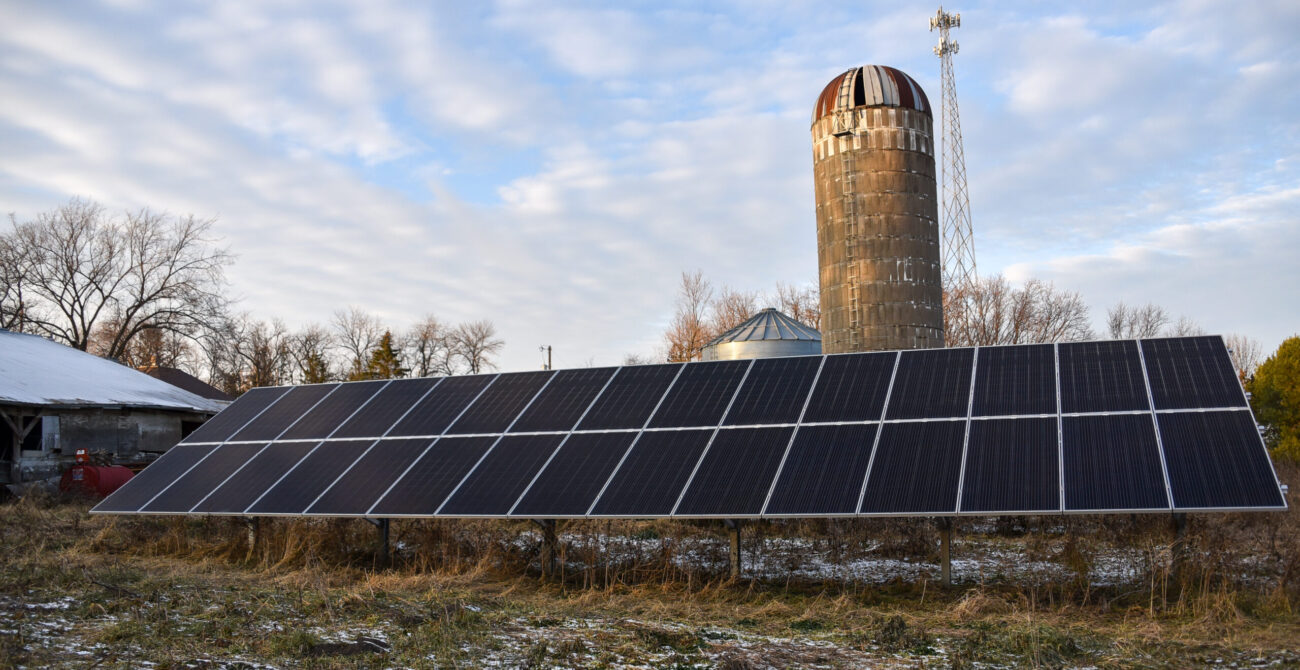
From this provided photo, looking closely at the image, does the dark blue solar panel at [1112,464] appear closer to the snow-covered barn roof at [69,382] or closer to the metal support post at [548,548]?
the metal support post at [548,548]

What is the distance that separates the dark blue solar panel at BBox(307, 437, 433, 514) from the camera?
44.4 feet

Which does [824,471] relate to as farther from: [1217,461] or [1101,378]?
[1217,461]

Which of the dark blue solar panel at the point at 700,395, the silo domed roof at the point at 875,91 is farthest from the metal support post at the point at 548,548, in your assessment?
the silo domed roof at the point at 875,91

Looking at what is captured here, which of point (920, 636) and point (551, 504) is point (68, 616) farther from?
point (920, 636)

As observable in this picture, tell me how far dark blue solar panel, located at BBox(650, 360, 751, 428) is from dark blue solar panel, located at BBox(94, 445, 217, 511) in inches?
348

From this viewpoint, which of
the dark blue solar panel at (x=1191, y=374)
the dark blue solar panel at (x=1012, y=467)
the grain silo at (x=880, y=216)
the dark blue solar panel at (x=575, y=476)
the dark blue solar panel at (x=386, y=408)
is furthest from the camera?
the grain silo at (x=880, y=216)

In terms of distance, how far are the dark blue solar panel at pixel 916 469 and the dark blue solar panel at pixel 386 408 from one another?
27.0 feet

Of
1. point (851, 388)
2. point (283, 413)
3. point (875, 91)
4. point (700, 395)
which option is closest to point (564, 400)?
point (700, 395)

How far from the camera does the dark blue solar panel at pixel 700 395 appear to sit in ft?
44.5

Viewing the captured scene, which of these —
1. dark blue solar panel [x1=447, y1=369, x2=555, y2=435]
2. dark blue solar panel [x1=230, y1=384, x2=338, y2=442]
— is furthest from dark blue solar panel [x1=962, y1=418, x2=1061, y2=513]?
dark blue solar panel [x1=230, y1=384, x2=338, y2=442]

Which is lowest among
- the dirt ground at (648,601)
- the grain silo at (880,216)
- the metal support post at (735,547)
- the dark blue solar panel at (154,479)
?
the dirt ground at (648,601)

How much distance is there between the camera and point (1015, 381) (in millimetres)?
12547

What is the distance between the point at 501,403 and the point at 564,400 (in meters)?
1.23

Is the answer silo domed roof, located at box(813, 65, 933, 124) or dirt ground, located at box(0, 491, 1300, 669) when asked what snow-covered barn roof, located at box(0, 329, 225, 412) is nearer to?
dirt ground, located at box(0, 491, 1300, 669)
